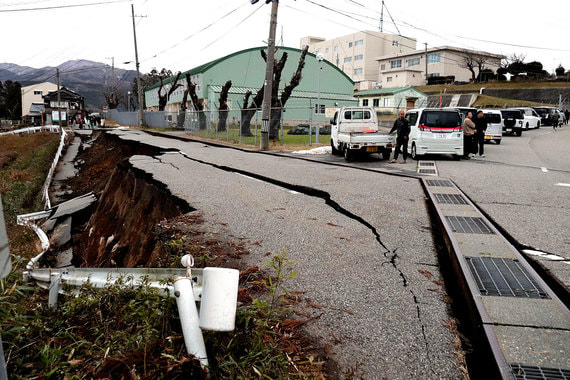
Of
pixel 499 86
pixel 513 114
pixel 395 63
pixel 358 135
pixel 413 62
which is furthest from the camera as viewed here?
pixel 395 63

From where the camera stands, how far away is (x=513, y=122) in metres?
30.9

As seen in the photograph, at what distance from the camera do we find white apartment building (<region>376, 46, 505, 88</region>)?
74625mm

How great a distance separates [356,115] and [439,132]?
3.64 m

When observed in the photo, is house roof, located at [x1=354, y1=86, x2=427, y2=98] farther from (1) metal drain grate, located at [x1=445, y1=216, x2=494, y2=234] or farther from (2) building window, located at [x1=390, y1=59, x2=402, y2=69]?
(1) metal drain grate, located at [x1=445, y1=216, x2=494, y2=234]

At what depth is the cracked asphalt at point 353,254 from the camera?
9.34 feet

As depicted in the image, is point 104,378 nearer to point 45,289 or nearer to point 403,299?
point 45,289

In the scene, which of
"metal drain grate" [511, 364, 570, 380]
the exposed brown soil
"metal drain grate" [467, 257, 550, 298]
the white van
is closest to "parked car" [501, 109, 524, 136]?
the white van

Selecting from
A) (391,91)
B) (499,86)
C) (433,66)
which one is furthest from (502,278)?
(433,66)

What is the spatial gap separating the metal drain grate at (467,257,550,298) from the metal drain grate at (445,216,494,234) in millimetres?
1173

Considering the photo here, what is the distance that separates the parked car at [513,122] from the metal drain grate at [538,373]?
107 ft

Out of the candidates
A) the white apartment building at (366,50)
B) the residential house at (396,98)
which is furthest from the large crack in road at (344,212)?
the white apartment building at (366,50)

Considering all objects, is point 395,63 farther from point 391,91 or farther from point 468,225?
point 468,225

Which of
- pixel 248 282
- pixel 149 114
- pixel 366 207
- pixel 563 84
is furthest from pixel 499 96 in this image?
pixel 248 282

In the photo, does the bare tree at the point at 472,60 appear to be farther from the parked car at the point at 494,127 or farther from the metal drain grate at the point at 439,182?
the metal drain grate at the point at 439,182
